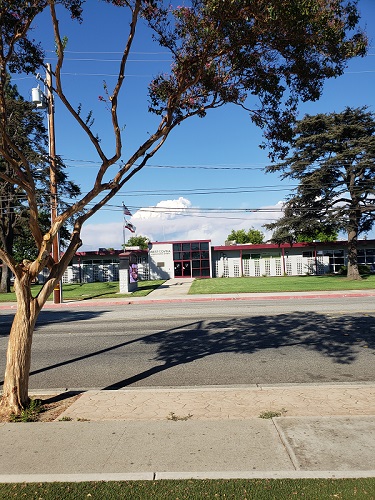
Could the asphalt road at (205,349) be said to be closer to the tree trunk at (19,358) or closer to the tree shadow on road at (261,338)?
the tree shadow on road at (261,338)

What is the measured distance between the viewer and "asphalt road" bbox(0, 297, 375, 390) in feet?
24.6

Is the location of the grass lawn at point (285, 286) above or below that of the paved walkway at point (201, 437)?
above

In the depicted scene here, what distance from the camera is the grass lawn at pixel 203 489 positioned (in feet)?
10.7

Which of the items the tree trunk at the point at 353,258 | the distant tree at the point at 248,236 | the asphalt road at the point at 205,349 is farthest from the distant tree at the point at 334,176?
the distant tree at the point at 248,236

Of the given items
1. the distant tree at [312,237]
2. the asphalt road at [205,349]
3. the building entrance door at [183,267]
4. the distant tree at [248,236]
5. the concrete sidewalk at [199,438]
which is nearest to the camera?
the concrete sidewalk at [199,438]

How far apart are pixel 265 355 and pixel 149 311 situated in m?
9.47

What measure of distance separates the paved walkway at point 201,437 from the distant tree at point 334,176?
95.5 ft

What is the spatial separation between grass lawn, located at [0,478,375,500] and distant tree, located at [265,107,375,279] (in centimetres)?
3165

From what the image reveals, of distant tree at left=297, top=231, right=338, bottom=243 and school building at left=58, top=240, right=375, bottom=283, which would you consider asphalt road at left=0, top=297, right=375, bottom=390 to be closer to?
distant tree at left=297, top=231, right=338, bottom=243

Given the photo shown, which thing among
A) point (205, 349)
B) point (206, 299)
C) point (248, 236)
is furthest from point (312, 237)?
point (248, 236)

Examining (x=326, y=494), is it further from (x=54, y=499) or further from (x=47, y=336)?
(x=47, y=336)

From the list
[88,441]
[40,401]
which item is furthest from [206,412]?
[40,401]

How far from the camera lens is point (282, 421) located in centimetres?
484

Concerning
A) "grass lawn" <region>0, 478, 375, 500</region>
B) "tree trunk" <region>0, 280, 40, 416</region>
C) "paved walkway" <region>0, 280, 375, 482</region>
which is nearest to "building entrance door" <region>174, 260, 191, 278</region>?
"paved walkway" <region>0, 280, 375, 482</region>
